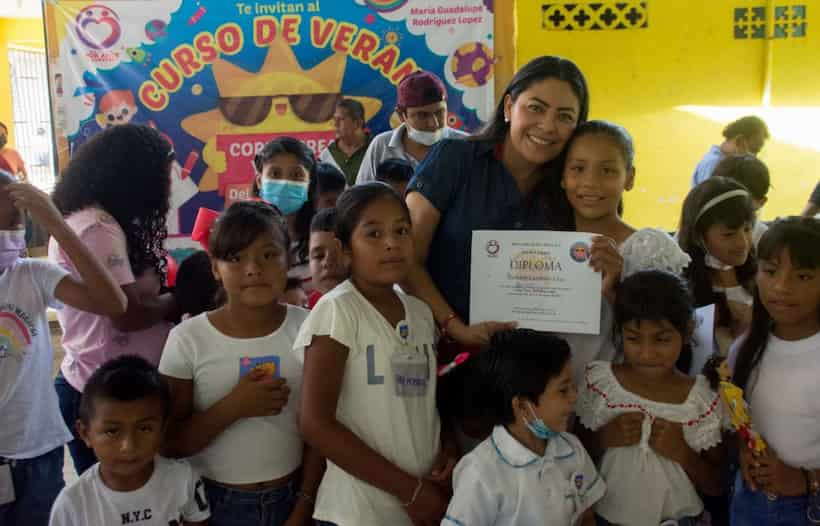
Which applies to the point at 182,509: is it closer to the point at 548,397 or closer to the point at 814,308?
the point at 548,397

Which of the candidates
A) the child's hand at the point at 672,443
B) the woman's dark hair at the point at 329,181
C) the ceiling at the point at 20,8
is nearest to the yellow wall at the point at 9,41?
the ceiling at the point at 20,8

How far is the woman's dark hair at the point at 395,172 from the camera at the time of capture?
363cm

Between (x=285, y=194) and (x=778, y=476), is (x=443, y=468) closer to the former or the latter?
(x=778, y=476)

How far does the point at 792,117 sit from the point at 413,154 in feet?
14.3

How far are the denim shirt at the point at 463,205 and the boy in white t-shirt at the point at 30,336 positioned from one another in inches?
39.0

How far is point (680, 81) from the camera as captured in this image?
6.60m

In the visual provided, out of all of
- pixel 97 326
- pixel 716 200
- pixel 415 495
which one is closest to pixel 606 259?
pixel 415 495

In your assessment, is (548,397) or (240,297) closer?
(548,397)

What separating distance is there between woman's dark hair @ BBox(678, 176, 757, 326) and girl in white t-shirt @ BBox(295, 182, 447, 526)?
117 cm

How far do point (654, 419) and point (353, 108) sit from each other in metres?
3.59

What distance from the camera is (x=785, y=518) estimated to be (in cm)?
181

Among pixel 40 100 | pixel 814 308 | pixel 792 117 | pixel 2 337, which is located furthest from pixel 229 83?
pixel 40 100

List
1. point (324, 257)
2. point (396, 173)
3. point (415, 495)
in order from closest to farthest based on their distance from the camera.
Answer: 1. point (415, 495)
2. point (324, 257)
3. point (396, 173)

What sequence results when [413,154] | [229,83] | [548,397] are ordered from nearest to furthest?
[548,397]
[413,154]
[229,83]
